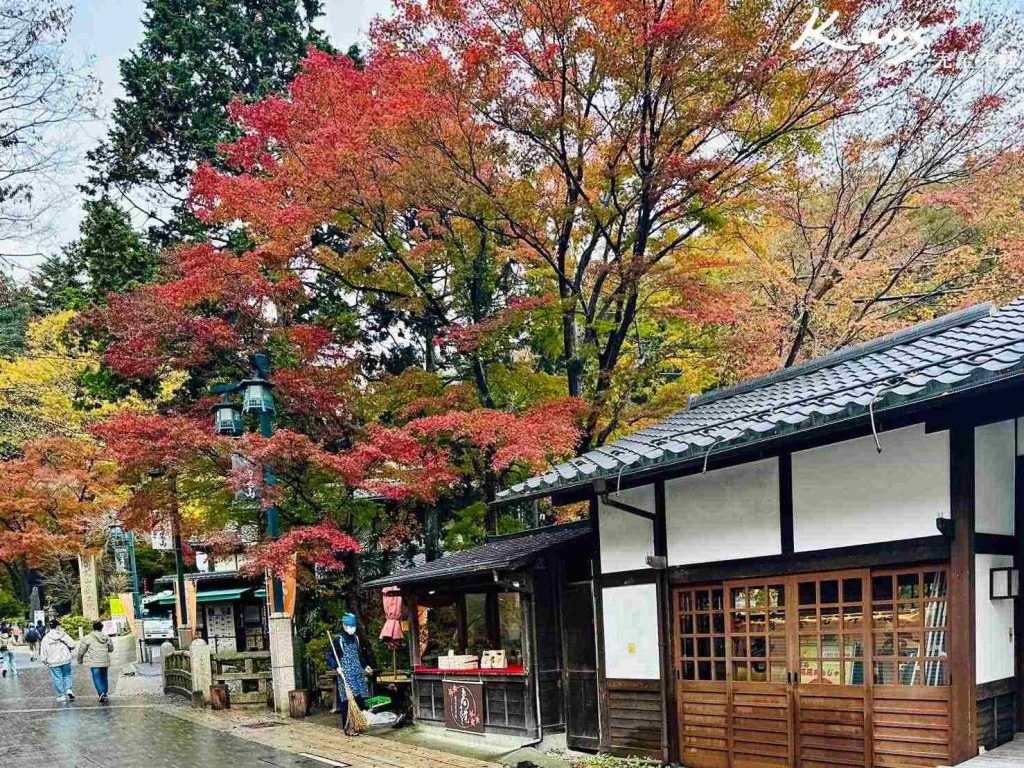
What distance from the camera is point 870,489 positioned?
22.4 ft

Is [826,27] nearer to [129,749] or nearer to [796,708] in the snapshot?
[796,708]

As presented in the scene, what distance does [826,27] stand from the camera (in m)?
11.1

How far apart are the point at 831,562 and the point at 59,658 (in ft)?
53.7

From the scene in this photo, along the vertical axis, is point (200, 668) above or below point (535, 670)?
below

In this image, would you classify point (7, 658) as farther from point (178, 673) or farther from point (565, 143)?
point (565, 143)

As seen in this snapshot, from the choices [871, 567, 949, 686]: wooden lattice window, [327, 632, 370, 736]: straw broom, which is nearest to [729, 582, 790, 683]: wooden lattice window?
[871, 567, 949, 686]: wooden lattice window

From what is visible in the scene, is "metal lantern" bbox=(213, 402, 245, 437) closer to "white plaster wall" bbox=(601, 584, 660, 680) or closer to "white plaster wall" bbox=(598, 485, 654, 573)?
"white plaster wall" bbox=(598, 485, 654, 573)

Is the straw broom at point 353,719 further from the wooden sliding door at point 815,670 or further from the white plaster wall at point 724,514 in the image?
the white plaster wall at point 724,514

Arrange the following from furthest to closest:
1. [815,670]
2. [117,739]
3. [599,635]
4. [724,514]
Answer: [117,739] < [599,635] < [724,514] < [815,670]

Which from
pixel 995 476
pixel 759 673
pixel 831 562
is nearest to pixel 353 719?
pixel 759 673

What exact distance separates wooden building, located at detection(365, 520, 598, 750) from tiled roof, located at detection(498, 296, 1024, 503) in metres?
1.82

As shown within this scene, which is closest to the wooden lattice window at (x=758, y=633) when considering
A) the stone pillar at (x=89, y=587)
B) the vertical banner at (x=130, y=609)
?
the vertical banner at (x=130, y=609)

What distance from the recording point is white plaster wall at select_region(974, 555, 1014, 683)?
20.6ft

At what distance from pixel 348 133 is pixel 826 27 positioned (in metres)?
7.97
